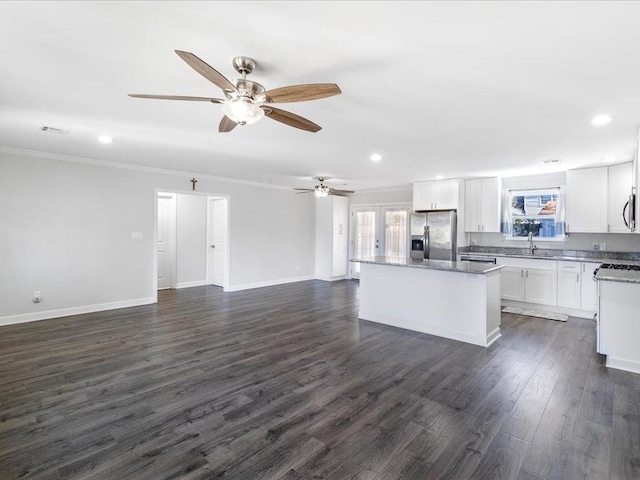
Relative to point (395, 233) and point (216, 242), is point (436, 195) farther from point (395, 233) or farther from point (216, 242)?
point (216, 242)

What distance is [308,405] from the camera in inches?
104

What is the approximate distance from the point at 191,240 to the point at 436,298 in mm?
6148

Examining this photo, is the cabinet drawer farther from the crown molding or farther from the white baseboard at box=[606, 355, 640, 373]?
the crown molding

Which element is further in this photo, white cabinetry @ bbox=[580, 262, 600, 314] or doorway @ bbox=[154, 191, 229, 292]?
doorway @ bbox=[154, 191, 229, 292]

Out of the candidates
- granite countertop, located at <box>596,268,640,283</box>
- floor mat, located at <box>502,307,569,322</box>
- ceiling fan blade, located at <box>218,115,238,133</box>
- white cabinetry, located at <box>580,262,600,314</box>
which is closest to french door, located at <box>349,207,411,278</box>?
floor mat, located at <box>502,307,569,322</box>

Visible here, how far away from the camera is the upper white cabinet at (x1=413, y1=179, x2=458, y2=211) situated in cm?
668

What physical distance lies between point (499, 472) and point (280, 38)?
287 cm

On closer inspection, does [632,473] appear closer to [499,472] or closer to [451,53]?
[499,472]

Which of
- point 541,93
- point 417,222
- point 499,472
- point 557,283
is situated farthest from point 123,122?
point 557,283

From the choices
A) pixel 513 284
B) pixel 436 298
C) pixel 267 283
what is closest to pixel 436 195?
pixel 513 284

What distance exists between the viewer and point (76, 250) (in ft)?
17.3

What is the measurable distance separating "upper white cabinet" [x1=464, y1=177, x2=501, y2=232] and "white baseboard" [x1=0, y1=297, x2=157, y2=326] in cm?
659

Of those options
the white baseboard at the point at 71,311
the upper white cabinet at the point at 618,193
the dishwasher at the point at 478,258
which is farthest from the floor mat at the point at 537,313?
the white baseboard at the point at 71,311

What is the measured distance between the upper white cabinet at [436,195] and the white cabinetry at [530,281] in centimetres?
151
